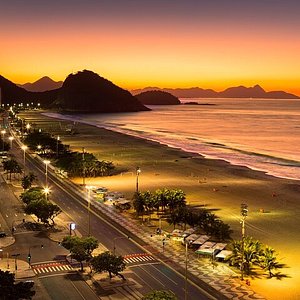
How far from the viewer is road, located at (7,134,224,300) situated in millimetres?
46438

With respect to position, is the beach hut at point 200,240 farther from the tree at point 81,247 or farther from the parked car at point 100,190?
the parked car at point 100,190

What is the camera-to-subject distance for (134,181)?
103 metres

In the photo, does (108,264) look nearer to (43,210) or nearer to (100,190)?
(43,210)

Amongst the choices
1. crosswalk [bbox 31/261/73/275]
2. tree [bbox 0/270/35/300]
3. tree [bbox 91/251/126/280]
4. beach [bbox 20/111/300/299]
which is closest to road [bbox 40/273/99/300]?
crosswalk [bbox 31/261/73/275]

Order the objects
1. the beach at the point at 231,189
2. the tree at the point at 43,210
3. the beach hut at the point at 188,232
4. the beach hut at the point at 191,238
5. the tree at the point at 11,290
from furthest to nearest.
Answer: the tree at the point at 43,210 < the beach hut at the point at 188,232 < the beach hut at the point at 191,238 < the beach at the point at 231,189 < the tree at the point at 11,290

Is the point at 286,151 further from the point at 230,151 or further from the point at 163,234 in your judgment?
the point at 163,234

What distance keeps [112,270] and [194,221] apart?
21503mm

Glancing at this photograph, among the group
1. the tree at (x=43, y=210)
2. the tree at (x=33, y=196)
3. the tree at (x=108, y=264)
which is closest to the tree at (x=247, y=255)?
the tree at (x=108, y=264)

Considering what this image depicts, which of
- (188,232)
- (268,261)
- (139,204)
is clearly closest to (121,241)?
(188,232)

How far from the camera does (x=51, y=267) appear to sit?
51.3 m

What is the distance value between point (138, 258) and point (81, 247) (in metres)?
6.93

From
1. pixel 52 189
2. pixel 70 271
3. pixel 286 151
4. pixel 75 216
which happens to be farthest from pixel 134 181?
pixel 286 151

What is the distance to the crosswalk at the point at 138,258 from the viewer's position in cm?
5309

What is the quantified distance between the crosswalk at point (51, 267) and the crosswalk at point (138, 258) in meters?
6.15
